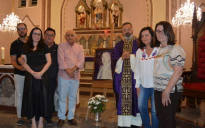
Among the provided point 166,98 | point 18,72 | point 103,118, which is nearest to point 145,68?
point 166,98

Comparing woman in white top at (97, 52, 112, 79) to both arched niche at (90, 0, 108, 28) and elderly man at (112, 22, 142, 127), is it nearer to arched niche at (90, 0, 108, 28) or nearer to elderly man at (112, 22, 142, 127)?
elderly man at (112, 22, 142, 127)

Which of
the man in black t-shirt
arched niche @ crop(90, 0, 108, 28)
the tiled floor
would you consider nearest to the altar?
arched niche @ crop(90, 0, 108, 28)

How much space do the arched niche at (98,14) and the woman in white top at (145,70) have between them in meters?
5.79

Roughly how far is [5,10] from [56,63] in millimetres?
8230

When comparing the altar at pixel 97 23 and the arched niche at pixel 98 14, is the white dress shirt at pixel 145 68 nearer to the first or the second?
the altar at pixel 97 23

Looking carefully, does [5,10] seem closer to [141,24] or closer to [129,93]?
[141,24]

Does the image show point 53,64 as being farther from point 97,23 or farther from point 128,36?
point 97,23

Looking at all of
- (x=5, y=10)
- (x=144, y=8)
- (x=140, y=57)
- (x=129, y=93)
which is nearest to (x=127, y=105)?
(x=129, y=93)

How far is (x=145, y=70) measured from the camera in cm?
277

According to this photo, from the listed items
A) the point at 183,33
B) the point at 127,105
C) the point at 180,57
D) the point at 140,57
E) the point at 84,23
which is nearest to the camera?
the point at 180,57

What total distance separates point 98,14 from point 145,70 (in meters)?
6.14

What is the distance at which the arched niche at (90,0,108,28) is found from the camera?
8.43 m

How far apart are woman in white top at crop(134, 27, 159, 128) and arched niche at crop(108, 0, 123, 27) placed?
554 centimetres

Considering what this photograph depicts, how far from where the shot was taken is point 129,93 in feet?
11.1
